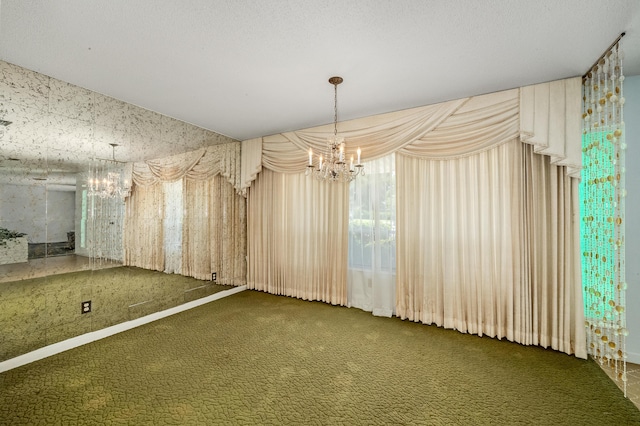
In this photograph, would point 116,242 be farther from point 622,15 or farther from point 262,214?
point 622,15

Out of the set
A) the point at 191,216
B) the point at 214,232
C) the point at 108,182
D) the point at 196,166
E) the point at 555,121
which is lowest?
the point at 214,232

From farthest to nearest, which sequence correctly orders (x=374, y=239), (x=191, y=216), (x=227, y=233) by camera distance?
(x=227, y=233) → (x=191, y=216) → (x=374, y=239)

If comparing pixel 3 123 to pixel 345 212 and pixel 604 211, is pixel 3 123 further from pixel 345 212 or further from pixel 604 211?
pixel 604 211

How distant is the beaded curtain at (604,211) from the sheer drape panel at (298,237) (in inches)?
104

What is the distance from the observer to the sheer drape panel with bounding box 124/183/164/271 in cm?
335

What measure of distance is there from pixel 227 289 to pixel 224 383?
8.36 ft

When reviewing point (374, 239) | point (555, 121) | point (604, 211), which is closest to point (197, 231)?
point (374, 239)

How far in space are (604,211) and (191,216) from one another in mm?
4880

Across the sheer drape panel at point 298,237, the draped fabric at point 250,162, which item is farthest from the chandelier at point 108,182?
the sheer drape panel at point 298,237

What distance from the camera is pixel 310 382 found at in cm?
222

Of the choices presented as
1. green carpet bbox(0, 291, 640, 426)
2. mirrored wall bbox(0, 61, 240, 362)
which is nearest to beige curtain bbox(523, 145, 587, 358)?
green carpet bbox(0, 291, 640, 426)

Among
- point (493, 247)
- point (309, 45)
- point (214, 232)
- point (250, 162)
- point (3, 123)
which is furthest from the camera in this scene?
point (250, 162)

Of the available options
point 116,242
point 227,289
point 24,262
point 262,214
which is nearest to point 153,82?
point 116,242

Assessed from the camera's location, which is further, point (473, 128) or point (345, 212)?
point (345, 212)
